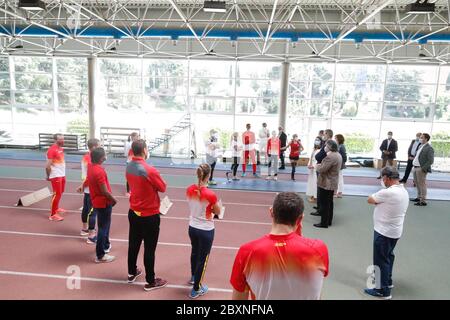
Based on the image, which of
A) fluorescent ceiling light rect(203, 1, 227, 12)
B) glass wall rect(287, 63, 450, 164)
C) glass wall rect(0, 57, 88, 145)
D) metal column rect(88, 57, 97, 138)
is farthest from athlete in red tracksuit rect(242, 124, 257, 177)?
glass wall rect(0, 57, 88, 145)

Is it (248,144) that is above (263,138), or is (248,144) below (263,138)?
below

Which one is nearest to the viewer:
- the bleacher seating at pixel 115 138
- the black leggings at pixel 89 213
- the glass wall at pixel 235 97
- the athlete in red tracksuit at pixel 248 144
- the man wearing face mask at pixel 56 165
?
the black leggings at pixel 89 213

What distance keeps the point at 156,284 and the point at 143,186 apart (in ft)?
4.73

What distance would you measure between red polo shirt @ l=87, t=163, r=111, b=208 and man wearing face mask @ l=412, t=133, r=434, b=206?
8235 mm

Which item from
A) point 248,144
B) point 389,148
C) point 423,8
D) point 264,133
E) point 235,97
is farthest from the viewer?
point 235,97

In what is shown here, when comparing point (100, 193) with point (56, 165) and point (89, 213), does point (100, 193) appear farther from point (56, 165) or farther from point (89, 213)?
point (56, 165)

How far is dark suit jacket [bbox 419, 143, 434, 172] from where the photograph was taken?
29.6 feet

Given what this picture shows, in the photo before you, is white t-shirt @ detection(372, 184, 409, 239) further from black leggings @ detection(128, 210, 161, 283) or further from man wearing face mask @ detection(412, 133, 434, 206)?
man wearing face mask @ detection(412, 133, 434, 206)

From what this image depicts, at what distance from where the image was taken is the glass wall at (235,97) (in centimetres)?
1725

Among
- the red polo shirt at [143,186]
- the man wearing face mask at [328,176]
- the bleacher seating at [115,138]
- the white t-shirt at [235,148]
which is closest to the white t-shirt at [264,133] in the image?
the white t-shirt at [235,148]

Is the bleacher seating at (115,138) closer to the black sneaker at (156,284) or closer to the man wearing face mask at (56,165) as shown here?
the man wearing face mask at (56,165)

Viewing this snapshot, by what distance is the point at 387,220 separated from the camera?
172 inches

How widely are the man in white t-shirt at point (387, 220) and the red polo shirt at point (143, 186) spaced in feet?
9.39

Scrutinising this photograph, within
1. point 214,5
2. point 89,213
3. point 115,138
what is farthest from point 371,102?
point 89,213
